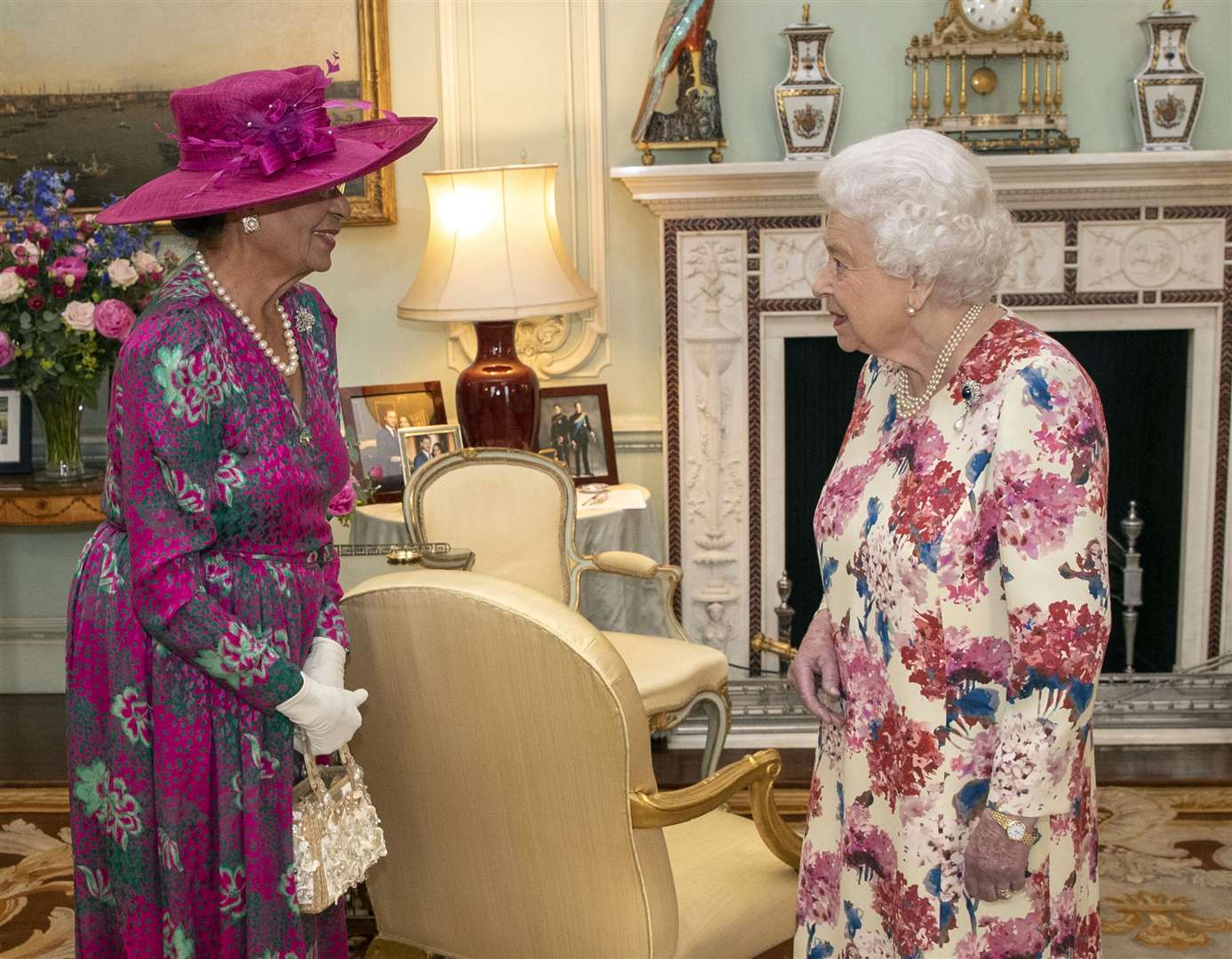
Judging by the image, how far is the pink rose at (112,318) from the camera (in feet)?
11.6

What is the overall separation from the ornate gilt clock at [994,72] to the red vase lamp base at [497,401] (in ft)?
4.61

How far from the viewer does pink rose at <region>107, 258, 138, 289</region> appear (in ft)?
11.8

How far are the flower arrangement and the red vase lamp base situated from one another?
91cm

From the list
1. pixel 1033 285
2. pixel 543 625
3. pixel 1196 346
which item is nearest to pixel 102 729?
pixel 543 625

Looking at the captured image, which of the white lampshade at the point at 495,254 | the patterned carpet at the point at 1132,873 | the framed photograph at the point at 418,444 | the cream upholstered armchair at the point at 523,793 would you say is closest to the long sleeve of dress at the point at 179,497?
the cream upholstered armchair at the point at 523,793

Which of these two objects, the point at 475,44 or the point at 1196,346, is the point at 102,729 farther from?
the point at 1196,346

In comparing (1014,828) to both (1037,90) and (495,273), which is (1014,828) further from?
(1037,90)

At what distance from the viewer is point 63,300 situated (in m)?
3.66

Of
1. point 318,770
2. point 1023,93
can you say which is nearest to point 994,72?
point 1023,93

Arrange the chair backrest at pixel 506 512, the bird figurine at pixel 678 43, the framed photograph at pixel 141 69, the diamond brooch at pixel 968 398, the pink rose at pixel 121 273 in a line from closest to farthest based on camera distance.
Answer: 1. the diamond brooch at pixel 968 398
2. the chair backrest at pixel 506 512
3. the pink rose at pixel 121 273
4. the bird figurine at pixel 678 43
5. the framed photograph at pixel 141 69

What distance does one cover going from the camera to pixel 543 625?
65.7 inches

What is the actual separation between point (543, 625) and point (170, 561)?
46cm

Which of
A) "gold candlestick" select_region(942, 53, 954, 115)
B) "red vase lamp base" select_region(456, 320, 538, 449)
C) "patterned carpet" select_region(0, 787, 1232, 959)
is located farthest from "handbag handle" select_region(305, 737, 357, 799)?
"gold candlestick" select_region(942, 53, 954, 115)

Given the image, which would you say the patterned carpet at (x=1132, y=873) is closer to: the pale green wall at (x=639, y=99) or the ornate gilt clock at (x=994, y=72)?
the pale green wall at (x=639, y=99)
